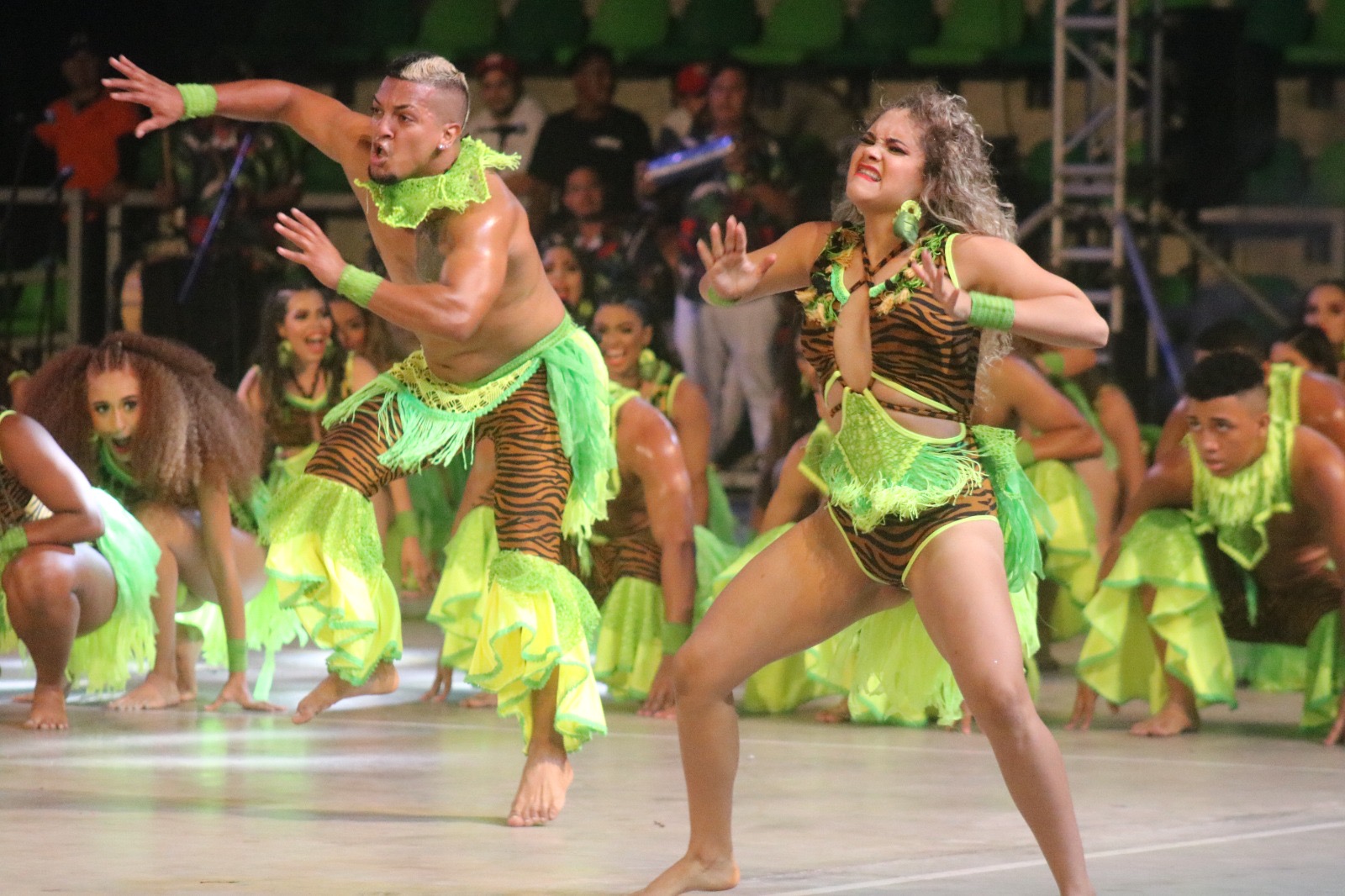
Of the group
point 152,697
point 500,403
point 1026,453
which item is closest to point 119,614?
point 152,697

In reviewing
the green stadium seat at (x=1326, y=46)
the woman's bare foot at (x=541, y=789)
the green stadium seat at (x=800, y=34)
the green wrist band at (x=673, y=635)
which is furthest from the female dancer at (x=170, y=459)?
the green stadium seat at (x=1326, y=46)

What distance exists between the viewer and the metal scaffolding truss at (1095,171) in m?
8.98

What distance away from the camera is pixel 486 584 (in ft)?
13.9

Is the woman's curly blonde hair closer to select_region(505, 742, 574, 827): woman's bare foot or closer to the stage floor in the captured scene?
the stage floor

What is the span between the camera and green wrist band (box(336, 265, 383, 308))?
376cm

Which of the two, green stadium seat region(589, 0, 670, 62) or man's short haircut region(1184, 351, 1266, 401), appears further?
green stadium seat region(589, 0, 670, 62)

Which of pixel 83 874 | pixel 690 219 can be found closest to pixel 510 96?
pixel 690 219

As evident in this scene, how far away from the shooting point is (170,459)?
5.58 metres

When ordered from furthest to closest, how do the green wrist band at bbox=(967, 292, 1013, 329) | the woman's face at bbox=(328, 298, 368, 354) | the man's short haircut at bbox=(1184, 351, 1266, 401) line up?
the woman's face at bbox=(328, 298, 368, 354), the man's short haircut at bbox=(1184, 351, 1266, 401), the green wrist band at bbox=(967, 292, 1013, 329)

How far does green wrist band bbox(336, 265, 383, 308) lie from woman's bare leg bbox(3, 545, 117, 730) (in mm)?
1808

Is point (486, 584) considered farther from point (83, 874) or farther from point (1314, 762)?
point (1314, 762)

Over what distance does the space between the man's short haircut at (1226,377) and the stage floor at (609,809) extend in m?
0.86

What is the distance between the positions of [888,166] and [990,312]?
0.37 metres

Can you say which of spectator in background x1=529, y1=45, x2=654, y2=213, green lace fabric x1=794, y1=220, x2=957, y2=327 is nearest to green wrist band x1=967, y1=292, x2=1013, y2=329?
green lace fabric x1=794, y1=220, x2=957, y2=327
